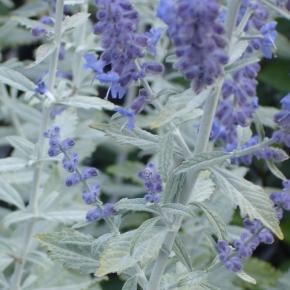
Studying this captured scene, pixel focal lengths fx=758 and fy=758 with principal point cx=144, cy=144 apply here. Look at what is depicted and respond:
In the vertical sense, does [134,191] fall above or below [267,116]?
below

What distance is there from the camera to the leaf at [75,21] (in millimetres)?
2963

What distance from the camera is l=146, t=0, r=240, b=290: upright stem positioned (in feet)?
6.79

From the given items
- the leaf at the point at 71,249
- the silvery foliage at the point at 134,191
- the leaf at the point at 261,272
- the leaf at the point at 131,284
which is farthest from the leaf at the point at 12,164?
the leaf at the point at 261,272

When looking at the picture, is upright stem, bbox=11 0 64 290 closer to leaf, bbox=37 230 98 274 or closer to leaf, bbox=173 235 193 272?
leaf, bbox=37 230 98 274

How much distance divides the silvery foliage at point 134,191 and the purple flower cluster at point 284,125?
0.03 metres

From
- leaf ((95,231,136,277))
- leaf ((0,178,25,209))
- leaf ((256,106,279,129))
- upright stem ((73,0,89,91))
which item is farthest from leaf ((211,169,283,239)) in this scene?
leaf ((256,106,279,129))

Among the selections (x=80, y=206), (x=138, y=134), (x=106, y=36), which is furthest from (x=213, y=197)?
(x=106, y=36)

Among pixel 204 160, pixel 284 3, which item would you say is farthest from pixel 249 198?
pixel 284 3

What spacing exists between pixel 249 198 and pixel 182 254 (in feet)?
1.45

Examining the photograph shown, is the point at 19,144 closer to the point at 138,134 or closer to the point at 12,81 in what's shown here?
the point at 12,81

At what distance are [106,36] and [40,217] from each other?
1579 millimetres

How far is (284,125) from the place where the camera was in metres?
2.22

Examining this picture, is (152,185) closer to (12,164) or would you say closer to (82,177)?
(82,177)

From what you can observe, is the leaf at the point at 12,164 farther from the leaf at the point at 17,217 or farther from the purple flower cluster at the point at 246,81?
the purple flower cluster at the point at 246,81
